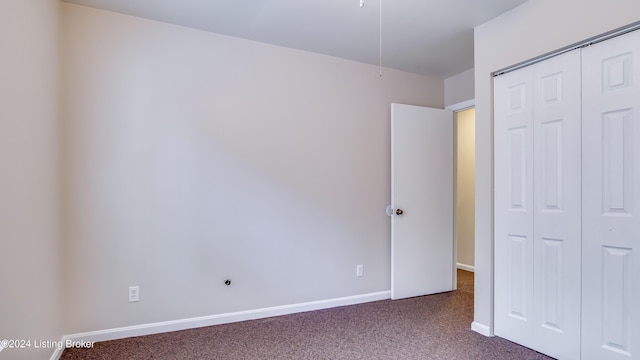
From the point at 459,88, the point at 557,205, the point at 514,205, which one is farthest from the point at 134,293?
the point at 459,88

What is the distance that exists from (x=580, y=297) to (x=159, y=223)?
2.92 metres

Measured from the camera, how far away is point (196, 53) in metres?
2.87

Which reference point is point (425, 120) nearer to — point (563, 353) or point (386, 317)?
point (386, 317)

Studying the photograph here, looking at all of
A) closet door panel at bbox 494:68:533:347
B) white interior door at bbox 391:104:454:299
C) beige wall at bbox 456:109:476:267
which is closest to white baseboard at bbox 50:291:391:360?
white interior door at bbox 391:104:454:299

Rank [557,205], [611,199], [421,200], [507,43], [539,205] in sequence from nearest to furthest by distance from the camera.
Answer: [611,199], [557,205], [539,205], [507,43], [421,200]

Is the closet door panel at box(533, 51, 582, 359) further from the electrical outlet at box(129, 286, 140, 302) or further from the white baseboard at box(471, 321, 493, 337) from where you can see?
the electrical outlet at box(129, 286, 140, 302)

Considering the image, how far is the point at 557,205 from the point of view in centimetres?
229

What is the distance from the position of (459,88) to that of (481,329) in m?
2.47

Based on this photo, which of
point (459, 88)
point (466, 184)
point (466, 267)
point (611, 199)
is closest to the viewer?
point (611, 199)

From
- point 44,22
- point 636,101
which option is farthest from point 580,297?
point 44,22

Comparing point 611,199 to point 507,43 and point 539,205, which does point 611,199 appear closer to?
point 539,205

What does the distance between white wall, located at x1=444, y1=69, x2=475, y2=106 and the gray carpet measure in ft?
7.18

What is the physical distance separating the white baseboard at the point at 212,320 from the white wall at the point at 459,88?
2.22 m

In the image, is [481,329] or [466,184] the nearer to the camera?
[481,329]
